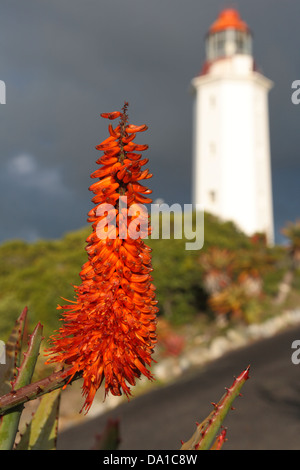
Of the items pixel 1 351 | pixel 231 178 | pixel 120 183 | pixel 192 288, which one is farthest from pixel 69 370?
pixel 231 178

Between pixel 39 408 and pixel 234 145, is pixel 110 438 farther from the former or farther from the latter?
pixel 234 145

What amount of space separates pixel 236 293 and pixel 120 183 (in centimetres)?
1849

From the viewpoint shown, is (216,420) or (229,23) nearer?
(216,420)

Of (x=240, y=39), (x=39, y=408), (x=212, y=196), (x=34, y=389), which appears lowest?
(x=39, y=408)

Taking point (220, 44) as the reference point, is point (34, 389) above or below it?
below

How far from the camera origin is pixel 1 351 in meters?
1.99

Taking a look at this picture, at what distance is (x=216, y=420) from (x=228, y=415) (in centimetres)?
1125

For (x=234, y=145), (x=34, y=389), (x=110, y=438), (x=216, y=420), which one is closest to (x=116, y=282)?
(x=34, y=389)

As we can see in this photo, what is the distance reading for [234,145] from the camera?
1371 inches

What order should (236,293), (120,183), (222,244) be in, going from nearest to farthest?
(120,183) < (236,293) < (222,244)

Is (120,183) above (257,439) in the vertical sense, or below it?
above

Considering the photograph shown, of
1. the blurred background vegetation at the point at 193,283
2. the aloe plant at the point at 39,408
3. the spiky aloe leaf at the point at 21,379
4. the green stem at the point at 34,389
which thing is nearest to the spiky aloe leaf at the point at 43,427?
the aloe plant at the point at 39,408

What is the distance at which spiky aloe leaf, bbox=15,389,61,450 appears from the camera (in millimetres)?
1869

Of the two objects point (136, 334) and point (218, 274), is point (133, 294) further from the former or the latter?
point (218, 274)
